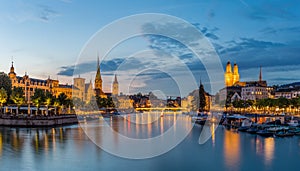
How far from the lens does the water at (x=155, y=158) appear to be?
74.8 feet

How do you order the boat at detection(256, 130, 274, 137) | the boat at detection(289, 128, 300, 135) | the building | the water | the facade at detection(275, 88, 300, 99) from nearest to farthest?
the water < the boat at detection(256, 130, 274, 137) < the boat at detection(289, 128, 300, 135) < the facade at detection(275, 88, 300, 99) < the building

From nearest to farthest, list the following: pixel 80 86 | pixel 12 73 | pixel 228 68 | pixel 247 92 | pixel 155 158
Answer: pixel 155 158 < pixel 12 73 < pixel 247 92 < pixel 80 86 < pixel 228 68

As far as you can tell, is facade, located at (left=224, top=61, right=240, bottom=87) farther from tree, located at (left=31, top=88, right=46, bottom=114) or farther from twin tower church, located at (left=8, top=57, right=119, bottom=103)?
tree, located at (left=31, top=88, right=46, bottom=114)

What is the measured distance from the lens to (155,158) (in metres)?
25.9

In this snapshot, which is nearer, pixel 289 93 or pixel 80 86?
pixel 289 93

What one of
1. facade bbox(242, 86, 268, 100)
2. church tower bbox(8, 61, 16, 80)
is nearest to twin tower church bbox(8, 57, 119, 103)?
church tower bbox(8, 61, 16, 80)

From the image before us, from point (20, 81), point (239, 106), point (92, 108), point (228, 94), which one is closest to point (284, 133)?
point (239, 106)

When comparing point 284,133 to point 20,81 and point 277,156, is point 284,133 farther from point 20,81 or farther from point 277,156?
point 20,81

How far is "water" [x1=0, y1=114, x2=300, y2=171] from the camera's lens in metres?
22.8

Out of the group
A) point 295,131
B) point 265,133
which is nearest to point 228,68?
point 295,131

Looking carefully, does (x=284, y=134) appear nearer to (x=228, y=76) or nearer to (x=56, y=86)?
(x=56, y=86)

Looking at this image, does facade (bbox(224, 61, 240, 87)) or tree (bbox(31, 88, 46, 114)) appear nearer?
tree (bbox(31, 88, 46, 114))

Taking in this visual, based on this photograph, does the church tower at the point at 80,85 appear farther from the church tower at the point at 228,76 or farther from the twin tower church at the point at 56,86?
the church tower at the point at 228,76

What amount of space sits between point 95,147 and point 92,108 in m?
51.4
